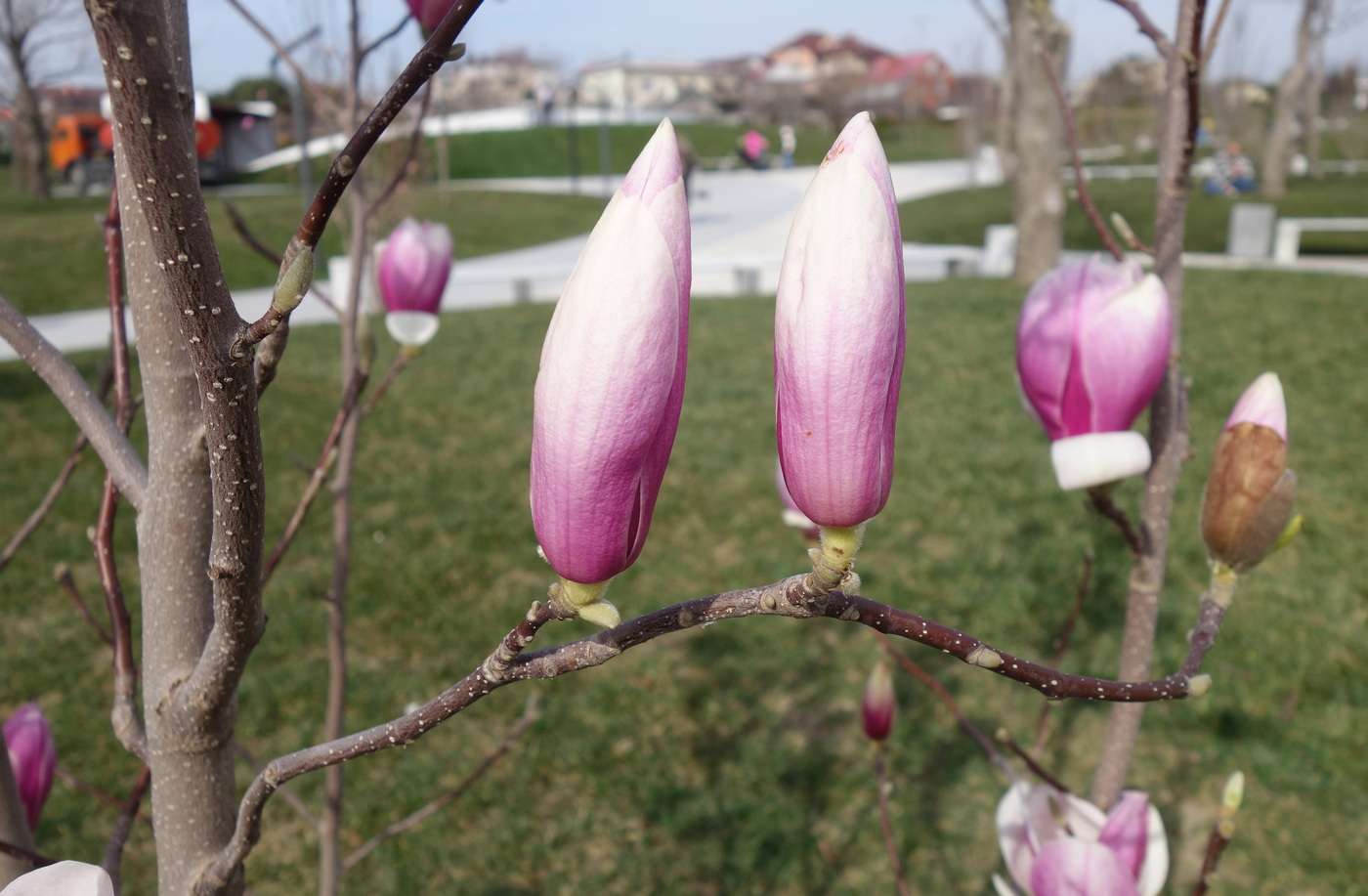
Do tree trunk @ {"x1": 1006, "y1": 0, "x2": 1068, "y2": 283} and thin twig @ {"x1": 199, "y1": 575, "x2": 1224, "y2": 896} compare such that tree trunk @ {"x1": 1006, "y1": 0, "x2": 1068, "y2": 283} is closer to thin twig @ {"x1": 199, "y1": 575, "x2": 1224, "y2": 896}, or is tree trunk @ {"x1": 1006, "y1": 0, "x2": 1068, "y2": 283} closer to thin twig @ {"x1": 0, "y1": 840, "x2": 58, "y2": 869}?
thin twig @ {"x1": 199, "y1": 575, "x2": 1224, "y2": 896}

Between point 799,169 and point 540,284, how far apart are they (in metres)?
24.3

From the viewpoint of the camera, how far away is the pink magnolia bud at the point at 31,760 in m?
0.98

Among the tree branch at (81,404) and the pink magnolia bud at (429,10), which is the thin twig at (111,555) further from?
the pink magnolia bud at (429,10)

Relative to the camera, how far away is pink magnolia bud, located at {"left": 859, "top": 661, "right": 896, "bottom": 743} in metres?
1.59

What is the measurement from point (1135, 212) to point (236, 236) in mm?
11609

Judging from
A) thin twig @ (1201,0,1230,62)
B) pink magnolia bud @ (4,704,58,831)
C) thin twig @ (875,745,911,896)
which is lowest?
thin twig @ (875,745,911,896)

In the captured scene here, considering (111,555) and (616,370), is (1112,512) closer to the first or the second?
(616,370)

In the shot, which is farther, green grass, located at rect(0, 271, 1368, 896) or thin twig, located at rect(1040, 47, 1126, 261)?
green grass, located at rect(0, 271, 1368, 896)

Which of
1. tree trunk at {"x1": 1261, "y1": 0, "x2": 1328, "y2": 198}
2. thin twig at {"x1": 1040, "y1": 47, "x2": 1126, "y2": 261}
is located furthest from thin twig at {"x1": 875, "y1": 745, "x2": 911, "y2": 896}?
tree trunk at {"x1": 1261, "y1": 0, "x2": 1328, "y2": 198}

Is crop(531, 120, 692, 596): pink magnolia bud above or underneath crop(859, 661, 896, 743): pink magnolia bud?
above

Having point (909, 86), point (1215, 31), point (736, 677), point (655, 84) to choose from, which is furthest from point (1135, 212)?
point (655, 84)

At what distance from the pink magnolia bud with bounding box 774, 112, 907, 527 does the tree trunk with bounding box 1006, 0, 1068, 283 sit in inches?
314

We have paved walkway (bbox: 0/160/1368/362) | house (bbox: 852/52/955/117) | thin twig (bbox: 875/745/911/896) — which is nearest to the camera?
thin twig (bbox: 875/745/911/896)

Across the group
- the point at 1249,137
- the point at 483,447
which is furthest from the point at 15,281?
the point at 1249,137
